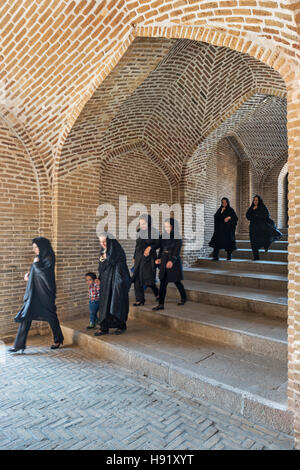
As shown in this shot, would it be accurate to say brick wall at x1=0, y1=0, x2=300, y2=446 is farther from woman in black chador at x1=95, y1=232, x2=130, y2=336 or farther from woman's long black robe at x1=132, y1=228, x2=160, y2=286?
woman in black chador at x1=95, y1=232, x2=130, y2=336

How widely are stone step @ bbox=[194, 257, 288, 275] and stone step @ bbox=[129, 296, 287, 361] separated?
7.06 feet

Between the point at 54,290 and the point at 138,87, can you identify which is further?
the point at 138,87

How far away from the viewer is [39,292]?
16.0 ft

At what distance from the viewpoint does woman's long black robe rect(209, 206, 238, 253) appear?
26.3 feet

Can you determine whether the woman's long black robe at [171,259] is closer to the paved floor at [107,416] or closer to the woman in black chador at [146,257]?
the woman in black chador at [146,257]

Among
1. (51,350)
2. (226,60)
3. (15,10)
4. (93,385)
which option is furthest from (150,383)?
(226,60)

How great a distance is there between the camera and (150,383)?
382 centimetres

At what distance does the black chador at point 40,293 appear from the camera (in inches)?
189

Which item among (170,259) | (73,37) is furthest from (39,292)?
(73,37)

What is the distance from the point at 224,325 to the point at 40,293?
9.33ft

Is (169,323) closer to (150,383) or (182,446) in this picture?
(150,383)

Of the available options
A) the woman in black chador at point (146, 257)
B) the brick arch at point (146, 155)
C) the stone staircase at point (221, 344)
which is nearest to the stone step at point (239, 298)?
the stone staircase at point (221, 344)

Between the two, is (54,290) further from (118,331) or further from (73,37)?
(73,37)

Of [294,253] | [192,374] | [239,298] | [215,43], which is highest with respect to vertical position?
[215,43]
